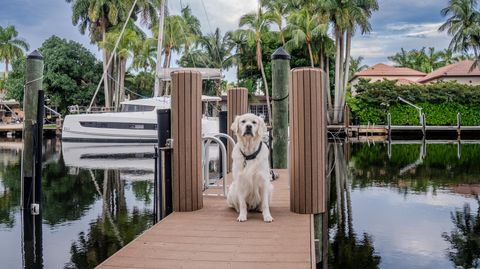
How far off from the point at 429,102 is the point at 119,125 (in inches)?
1104

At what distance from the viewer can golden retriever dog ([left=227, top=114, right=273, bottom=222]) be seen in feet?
17.4

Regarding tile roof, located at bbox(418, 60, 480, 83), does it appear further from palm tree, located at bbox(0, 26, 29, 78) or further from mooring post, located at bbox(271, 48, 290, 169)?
palm tree, located at bbox(0, 26, 29, 78)

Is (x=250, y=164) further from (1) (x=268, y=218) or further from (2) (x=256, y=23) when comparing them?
(2) (x=256, y=23)

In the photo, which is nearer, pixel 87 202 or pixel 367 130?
pixel 87 202

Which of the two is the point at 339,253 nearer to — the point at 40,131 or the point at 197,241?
the point at 197,241

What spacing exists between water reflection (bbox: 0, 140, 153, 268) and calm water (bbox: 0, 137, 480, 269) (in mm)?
17

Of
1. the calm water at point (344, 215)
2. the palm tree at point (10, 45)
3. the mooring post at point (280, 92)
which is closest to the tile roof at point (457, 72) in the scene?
the calm water at point (344, 215)

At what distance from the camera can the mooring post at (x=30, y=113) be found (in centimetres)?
830

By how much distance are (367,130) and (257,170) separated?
119 feet

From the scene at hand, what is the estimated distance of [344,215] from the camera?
9.83 meters

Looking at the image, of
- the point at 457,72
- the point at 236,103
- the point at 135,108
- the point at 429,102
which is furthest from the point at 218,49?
the point at 236,103

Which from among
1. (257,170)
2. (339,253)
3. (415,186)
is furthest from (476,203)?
(257,170)

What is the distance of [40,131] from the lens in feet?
25.5

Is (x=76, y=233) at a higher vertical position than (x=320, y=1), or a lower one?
A: lower
